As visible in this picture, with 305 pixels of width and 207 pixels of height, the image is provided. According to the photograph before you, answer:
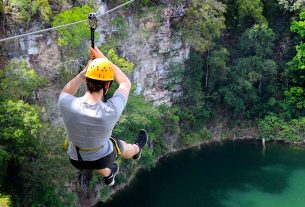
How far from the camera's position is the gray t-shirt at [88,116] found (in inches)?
116

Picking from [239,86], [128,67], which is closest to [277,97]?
[239,86]

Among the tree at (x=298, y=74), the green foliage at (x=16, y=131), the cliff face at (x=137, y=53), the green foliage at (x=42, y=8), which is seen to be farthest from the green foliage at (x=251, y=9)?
the green foliage at (x=16, y=131)

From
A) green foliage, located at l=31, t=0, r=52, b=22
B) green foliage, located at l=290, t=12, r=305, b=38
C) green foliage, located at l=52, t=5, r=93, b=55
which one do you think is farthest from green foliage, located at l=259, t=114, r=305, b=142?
green foliage, located at l=31, t=0, r=52, b=22

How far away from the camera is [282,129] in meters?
15.9

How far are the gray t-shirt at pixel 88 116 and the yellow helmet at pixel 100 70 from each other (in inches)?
7.1

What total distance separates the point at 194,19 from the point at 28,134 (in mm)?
7239

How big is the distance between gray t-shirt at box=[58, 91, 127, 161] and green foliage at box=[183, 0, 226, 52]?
11095mm

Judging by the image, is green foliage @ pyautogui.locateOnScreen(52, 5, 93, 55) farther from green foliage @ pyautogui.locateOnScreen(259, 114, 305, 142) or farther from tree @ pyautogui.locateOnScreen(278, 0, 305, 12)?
green foliage @ pyautogui.locateOnScreen(259, 114, 305, 142)

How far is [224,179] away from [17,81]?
276 inches

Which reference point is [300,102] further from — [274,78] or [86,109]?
[86,109]

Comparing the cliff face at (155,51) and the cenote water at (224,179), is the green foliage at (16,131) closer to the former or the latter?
the cenote water at (224,179)

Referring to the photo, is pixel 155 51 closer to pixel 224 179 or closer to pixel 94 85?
pixel 224 179

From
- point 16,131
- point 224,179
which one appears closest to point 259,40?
point 224,179

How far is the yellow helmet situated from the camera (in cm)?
283
